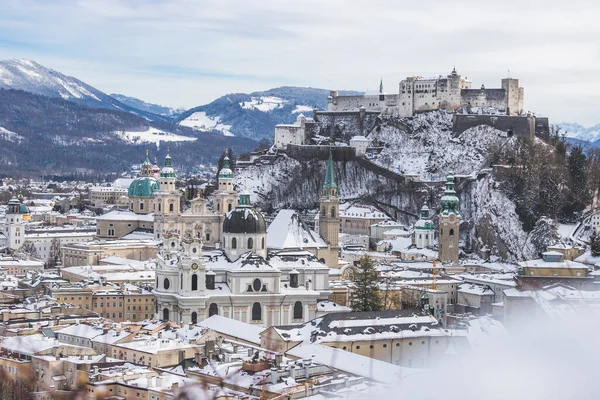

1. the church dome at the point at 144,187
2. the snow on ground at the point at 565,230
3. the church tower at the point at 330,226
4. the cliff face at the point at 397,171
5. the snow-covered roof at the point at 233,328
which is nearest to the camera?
the snow-covered roof at the point at 233,328

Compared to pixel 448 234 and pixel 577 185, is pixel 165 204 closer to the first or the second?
pixel 448 234

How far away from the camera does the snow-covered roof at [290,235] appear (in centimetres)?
4883

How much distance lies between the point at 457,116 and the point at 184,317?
37.6m

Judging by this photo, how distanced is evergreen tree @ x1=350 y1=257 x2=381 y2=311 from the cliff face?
2346cm

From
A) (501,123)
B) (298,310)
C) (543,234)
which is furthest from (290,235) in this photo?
(501,123)

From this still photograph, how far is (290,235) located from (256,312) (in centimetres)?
778

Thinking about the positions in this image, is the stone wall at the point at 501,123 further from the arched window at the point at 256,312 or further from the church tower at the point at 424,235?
the arched window at the point at 256,312

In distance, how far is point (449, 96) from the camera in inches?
2992

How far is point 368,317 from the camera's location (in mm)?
36562

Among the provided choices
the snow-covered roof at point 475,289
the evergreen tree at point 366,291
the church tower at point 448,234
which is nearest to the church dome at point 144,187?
the church tower at point 448,234

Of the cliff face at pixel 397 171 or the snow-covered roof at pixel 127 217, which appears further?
the cliff face at pixel 397 171

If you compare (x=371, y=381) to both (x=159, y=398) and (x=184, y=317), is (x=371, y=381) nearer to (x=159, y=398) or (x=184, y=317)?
Result: (x=159, y=398)

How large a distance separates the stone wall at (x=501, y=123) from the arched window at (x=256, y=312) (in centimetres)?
3276

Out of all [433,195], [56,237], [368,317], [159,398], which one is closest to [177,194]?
[56,237]
